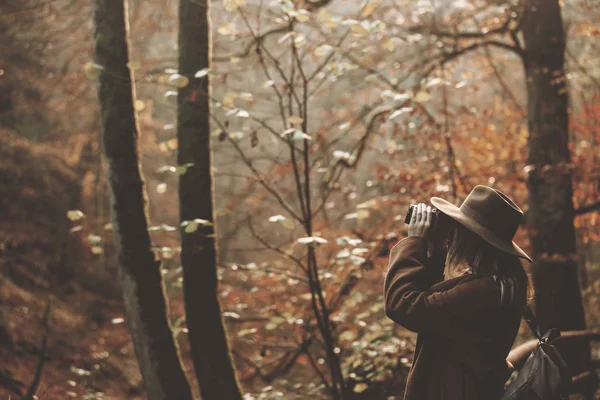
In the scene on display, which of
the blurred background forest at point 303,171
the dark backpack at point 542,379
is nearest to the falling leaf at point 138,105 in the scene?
the blurred background forest at point 303,171

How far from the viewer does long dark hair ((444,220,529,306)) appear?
242 centimetres

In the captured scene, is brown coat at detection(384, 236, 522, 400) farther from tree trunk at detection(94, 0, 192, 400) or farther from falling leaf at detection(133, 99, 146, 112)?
falling leaf at detection(133, 99, 146, 112)

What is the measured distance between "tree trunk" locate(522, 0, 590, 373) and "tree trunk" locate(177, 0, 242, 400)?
14.2 feet

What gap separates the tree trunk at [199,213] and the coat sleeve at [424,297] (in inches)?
98.6

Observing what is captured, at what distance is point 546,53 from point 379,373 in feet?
15.8

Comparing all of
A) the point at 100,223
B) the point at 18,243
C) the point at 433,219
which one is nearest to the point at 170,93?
the point at 433,219

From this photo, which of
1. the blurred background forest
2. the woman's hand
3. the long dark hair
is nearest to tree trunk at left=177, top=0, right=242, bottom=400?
the blurred background forest

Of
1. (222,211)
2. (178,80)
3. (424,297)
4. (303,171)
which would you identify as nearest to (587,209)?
(303,171)

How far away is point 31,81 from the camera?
13.1 metres

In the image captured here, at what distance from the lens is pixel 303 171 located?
5.80 meters

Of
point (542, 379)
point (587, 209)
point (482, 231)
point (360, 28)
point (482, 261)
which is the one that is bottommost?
point (542, 379)

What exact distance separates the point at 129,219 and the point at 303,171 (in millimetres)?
1913

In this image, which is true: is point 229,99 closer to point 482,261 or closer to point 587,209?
point 482,261

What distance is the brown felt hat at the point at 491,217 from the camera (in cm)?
241
